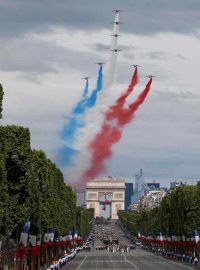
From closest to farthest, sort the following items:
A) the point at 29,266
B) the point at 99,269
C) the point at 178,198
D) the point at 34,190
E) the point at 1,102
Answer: the point at 1,102 → the point at 34,190 → the point at 29,266 → the point at 99,269 → the point at 178,198

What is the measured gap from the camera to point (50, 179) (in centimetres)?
14275

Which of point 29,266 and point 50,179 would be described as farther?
point 50,179

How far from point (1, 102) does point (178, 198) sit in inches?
4896

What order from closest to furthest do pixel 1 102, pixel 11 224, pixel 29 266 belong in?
pixel 1 102 → pixel 11 224 → pixel 29 266

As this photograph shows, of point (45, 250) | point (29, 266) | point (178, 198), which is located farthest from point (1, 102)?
point (178, 198)

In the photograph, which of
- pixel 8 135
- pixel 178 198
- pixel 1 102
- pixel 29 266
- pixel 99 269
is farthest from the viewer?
pixel 178 198

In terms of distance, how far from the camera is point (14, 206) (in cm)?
9412

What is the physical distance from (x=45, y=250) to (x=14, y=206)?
49.0 metres

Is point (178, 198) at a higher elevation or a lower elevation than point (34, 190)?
higher

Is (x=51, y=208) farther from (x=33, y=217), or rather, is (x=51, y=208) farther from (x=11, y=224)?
(x=11, y=224)

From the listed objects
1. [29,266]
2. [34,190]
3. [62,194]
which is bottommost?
[29,266]

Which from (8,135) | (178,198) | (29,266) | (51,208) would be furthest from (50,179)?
(178,198)

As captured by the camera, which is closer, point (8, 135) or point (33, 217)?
point (8, 135)

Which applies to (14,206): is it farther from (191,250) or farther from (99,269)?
(191,250)
